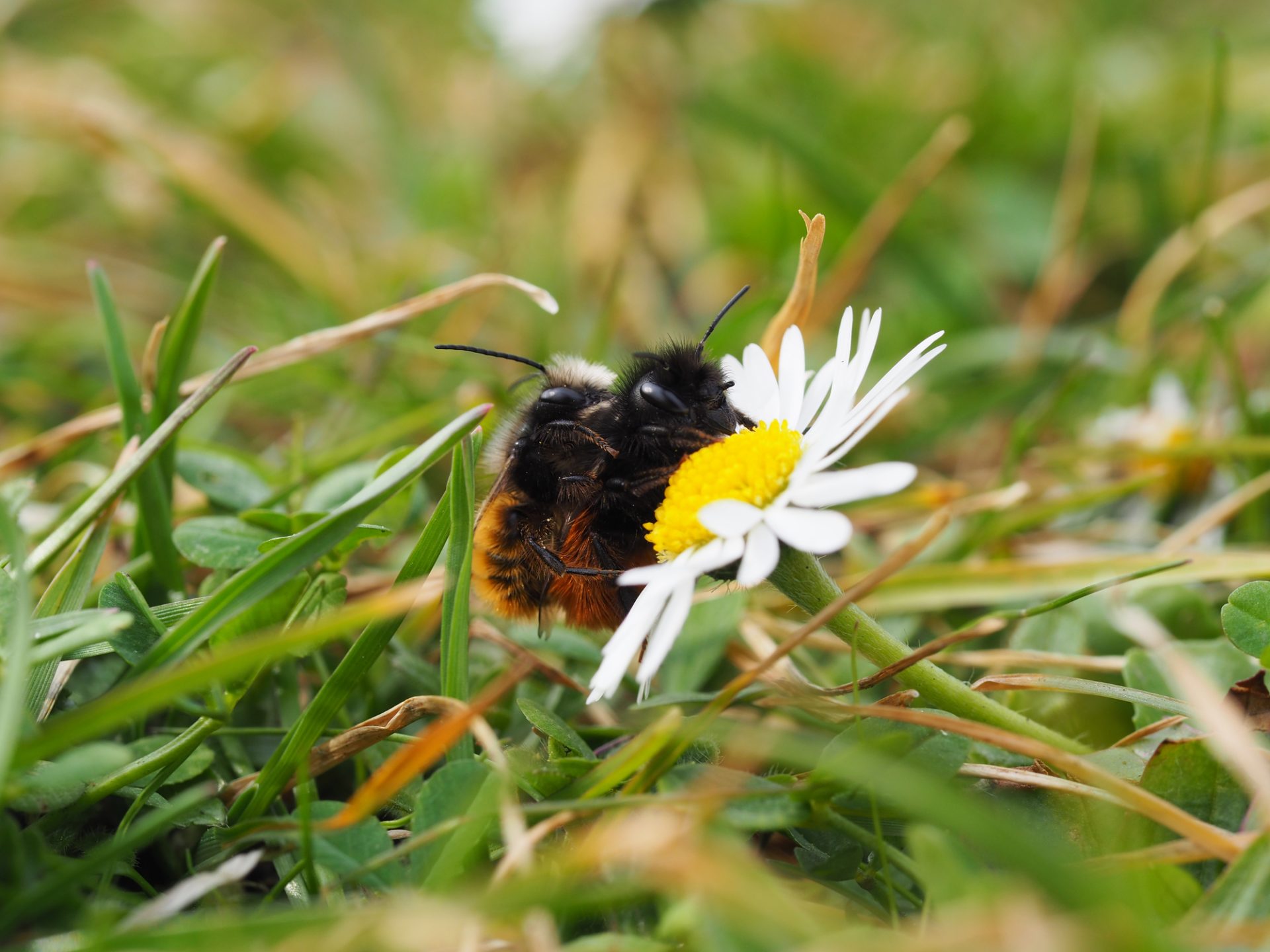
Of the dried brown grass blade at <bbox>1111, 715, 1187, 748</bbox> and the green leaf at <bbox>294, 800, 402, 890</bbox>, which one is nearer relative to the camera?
the green leaf at <bbox>294, 800, 402, 890</bbox>

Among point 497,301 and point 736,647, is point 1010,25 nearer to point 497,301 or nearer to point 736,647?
point 497,301

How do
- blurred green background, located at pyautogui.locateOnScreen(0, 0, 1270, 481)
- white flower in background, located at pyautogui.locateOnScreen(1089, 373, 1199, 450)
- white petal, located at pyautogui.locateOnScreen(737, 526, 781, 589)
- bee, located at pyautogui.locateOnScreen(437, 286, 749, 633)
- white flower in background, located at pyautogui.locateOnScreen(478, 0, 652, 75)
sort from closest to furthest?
1. white petal, located at pyautogui.locateOnScreen(737, 526, 781, 589)
2. bee, located at pyautogui.locateOnScreen(437, 286, 749, 633)
3. white flower in background, located at pyautogui.locateOnScreen(1089, 373, 1199, 450)
4. blurred green background, located at pyautogui.locateOnScreen(0, 0, 1270, 481)
5. white flower in background, located at pyautogui.locateOnScreen(478, 0, 652, 75)

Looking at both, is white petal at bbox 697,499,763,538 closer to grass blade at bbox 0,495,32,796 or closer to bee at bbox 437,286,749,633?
bee at bbox 437,286,749,633

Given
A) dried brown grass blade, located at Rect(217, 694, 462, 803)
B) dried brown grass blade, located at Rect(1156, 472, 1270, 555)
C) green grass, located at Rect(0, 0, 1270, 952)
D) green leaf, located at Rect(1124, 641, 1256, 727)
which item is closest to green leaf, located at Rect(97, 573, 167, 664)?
green grass, located at Rect(0, 0, 1270, 952)

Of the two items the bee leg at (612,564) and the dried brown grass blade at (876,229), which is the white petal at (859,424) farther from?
the dried brown grass blade at (876,229)

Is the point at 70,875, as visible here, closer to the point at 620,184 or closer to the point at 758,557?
the point at 758,557

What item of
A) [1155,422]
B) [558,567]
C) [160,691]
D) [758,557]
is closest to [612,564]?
[558,567]
